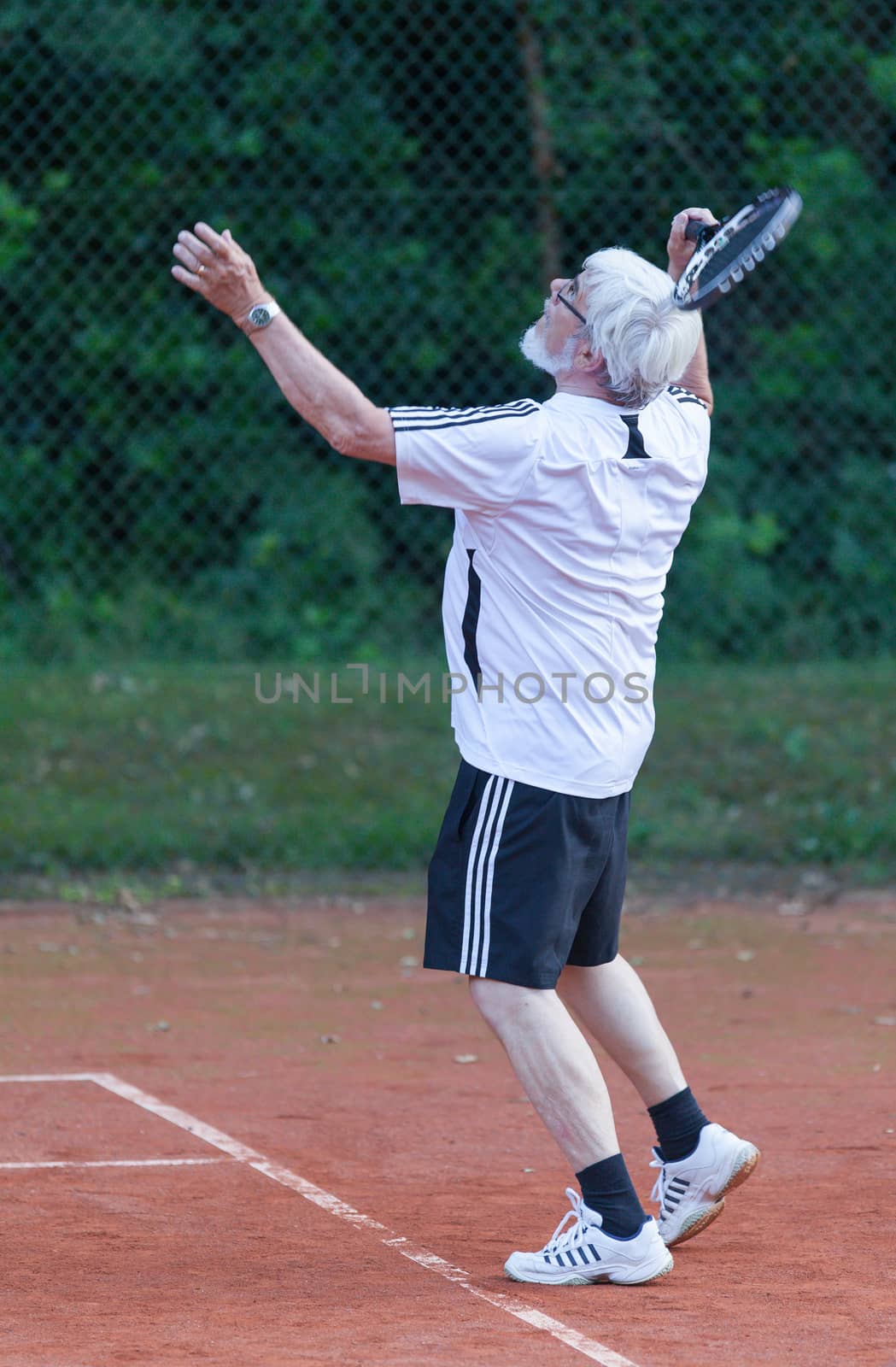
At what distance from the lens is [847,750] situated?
369 inches

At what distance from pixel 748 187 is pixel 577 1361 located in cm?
814


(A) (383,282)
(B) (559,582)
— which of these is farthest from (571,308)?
(A) (383,282)

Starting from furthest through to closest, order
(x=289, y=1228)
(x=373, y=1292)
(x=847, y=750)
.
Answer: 1. (x=847, y=750)
2. (x=289, y=1228)
3. (x=373, y=1292)

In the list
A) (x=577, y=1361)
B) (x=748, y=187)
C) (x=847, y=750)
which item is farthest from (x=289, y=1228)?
(x=748, y=187)

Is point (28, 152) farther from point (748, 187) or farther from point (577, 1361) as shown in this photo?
point (577, 1361)

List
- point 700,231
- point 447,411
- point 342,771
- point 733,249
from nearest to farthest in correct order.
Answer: point 447,411 < point 733,249 < point 700,231 < point 342,771

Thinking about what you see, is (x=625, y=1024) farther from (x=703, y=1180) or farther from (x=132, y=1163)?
(x=132, y=1163)

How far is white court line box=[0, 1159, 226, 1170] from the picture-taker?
181 inches

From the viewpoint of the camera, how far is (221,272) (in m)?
3.46

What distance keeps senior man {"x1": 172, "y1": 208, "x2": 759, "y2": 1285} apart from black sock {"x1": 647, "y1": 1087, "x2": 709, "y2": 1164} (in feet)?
0.84

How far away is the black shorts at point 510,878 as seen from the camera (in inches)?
143

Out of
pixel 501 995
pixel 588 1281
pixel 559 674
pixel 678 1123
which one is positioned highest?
pixel 559 674

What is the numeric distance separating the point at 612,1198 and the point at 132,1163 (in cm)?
147

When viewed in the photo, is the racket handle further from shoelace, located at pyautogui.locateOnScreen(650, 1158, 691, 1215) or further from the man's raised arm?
shoelace, located at pyautogui.locateOnScreen(650, 1158, 691, 1215)
